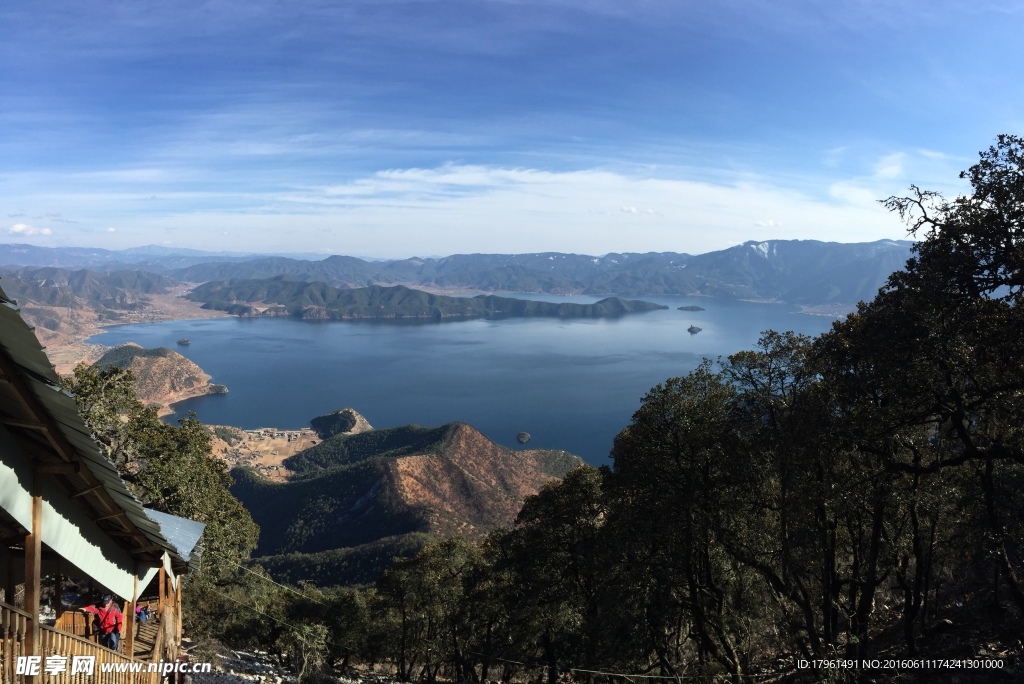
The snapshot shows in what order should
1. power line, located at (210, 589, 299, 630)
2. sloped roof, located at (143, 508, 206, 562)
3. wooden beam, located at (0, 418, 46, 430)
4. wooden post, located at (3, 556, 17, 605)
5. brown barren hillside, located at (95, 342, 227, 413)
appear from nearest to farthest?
wooden beam, located at (0, 418, 46, 430), wooden post, located at (3, 556, 17, 605), sloped roof, located at (143, 508, 206, 562), power line, located at (210, 589, 299, 630), brown barren hillside, located at (95, 342, 227, 413)

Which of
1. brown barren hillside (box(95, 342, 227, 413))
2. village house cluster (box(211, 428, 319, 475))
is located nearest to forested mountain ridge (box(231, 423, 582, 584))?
village house cluster (box(211, 428, 319, 475))

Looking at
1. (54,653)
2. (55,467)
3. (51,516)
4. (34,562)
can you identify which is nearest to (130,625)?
(54,653)

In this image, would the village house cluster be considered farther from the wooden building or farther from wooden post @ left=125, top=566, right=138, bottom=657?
the wooden building

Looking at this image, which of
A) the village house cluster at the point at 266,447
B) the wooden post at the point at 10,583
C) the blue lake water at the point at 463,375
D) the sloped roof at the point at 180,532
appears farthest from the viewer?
the blue lake water at the point at 463,375

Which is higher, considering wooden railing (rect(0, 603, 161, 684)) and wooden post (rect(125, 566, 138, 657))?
wooden railing (rect(0, 603, 161, 684))

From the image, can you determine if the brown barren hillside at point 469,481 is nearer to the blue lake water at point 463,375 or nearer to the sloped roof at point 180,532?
the blue lake water at point 463,375

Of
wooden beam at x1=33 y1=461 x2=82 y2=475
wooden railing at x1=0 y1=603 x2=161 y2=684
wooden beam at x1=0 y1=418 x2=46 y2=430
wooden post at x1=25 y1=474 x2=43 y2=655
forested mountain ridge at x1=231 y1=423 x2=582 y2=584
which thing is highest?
wooden beam at x1=0 y1=418 x2=46 y2=430

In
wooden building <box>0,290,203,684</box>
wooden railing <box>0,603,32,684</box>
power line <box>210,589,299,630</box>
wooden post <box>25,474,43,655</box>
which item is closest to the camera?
wooden building <box>0,290,203,684</box>

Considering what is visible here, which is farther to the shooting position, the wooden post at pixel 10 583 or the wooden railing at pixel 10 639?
the wooden post at pixel 10 583

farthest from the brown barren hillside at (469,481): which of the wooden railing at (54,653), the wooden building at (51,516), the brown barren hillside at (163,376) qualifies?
the brown barren hillside at (163,376)
